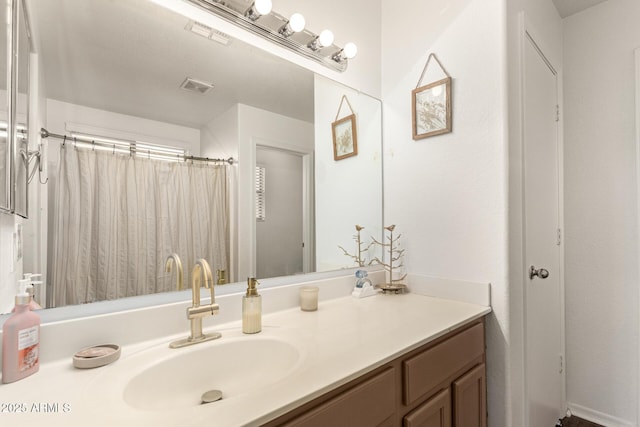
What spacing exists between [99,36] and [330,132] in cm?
97

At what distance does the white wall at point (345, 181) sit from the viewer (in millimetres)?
1540

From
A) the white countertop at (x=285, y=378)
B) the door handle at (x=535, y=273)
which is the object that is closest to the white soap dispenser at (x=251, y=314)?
the white countertop at (x=285, y=378)

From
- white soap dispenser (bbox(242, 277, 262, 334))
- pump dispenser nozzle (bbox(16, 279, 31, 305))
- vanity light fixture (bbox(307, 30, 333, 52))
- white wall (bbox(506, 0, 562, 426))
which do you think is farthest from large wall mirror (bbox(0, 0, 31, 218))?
white wall (bbox(506, 0, 562, 426))

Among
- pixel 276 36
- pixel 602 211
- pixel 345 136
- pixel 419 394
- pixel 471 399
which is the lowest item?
pixel 471 399

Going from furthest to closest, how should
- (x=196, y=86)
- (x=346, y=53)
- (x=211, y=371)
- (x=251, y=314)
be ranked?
(x=346, y=53)
(x=196, y=86)
(x=251, y=314)
(x=211, y=371)

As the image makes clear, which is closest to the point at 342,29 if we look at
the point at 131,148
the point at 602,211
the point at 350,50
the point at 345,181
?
the point at 350,50

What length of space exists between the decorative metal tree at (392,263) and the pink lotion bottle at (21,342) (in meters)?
1.28

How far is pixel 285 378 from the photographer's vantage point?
0.72 meters

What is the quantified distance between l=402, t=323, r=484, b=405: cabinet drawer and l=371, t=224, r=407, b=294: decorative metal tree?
1.33 ft

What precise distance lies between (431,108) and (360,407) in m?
1.31

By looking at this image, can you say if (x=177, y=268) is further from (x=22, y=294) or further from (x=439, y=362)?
(x=439, y=362)

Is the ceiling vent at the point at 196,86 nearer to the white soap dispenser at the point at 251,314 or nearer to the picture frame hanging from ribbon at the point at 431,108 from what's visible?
the white soap dispenser at the point at 251,314

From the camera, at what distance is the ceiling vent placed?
1115 mm

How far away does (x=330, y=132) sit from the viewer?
1.60 m
